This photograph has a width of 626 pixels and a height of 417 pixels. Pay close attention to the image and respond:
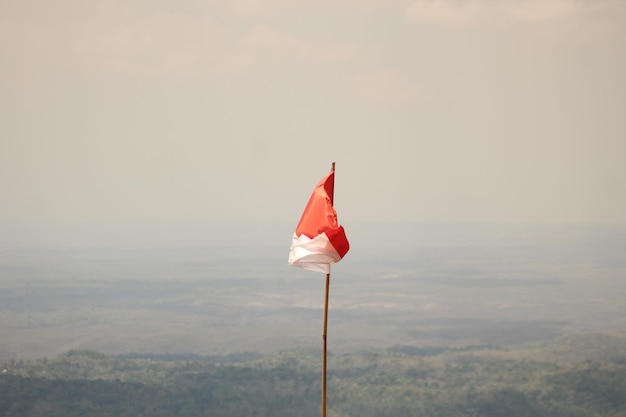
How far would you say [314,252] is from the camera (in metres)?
3.86

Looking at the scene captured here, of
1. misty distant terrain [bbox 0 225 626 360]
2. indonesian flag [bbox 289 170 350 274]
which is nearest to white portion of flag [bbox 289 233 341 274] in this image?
indonesian flag [bbox 289 170 350 274]

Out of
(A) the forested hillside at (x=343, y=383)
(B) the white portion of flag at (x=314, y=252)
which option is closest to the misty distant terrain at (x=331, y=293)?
(A) the forested hillside at (x=343, y=383)

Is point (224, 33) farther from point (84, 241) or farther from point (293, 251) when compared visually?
point (293, 251)

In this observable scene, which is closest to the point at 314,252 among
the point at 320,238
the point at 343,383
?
the point at 320,238

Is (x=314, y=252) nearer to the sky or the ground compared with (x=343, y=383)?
nearer to the sky

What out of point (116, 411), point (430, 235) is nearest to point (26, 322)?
point (116, 411)

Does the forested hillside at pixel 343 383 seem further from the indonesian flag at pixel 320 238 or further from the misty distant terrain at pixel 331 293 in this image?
the indonesian flag at pixel 320 238

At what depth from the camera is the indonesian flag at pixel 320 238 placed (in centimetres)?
382

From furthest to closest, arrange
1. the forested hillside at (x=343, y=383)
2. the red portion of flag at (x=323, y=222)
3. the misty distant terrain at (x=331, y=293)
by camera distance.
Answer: the misty distant terrain at (x=331, y=293)
the forested hillside at (x=343, y=383)
the red portion of flag at (x=323, y=222)

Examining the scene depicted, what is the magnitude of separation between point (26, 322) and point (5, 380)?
1.56 feet

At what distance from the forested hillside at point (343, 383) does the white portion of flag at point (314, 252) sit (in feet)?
11.4

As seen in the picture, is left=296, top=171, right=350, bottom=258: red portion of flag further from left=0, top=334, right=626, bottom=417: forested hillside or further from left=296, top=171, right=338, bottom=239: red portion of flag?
left=0, top=334, right=626, bottom=417: forested hillside

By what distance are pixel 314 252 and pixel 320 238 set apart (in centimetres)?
7

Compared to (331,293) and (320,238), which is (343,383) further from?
(320,238)
